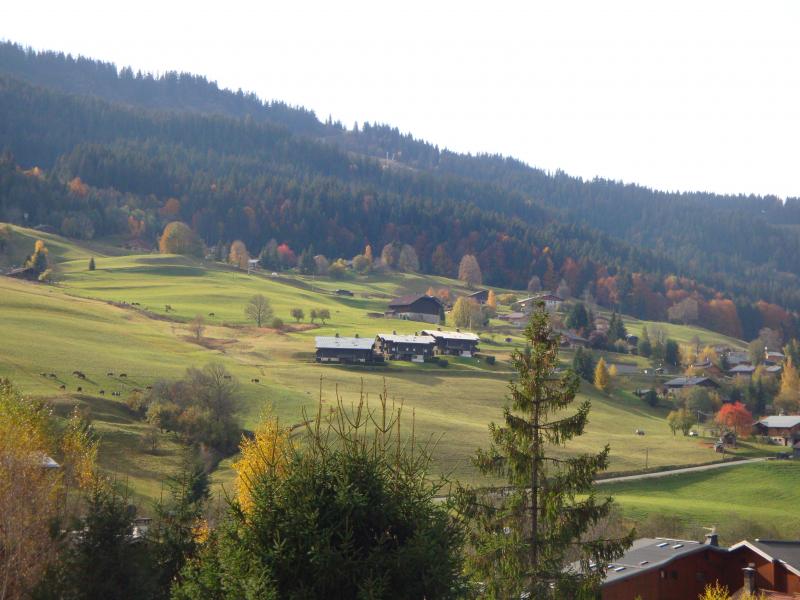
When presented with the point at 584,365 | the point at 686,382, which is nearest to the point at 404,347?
the point at 584,365

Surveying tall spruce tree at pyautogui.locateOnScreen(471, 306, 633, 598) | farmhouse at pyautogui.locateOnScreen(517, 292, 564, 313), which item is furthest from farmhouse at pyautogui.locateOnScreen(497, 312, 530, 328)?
tall spruce tree at pyautogui.locateOnScreen(471, 306, 633, 598)

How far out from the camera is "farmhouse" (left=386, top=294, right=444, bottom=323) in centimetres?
14429

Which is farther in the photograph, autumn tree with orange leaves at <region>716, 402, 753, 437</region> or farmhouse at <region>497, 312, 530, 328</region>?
farmhouse at <region>497, 312, 530, 328</region>

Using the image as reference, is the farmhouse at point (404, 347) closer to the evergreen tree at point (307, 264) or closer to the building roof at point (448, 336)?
the building roof at point (448, 336)

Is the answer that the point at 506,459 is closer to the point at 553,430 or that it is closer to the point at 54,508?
the point at 553,430

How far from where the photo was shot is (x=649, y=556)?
41625 millimetres

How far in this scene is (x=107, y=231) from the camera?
200 meters

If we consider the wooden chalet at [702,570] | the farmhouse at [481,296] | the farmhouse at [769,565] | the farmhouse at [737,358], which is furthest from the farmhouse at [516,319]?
the farmhouse at [769,565]

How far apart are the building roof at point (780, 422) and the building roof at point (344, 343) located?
39.8 metres

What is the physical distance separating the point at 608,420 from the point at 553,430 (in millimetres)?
71030

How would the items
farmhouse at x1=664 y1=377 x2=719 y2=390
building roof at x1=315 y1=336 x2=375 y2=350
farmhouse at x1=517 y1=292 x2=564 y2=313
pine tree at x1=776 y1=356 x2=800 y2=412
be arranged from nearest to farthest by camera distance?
building roof at x1=315 y1=336 x2=375 y2=350, pine tree at x1=776 y1=356 x2=800 y2=412, farmhouse at x1=664 y1=377 x2=719 y2=390, farmhouse at x1=517 y1=292 x2=564 y2=313

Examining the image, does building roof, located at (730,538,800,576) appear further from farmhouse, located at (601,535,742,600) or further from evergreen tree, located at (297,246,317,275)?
evergreen tree, located at (297,246,317,275)

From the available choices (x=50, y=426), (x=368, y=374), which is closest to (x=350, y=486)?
(x=50, y=426)

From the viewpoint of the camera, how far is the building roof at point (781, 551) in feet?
130
